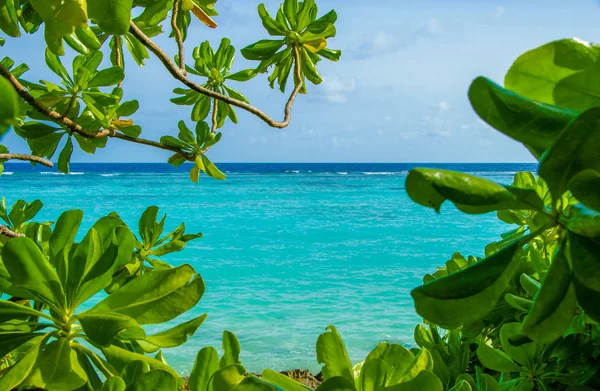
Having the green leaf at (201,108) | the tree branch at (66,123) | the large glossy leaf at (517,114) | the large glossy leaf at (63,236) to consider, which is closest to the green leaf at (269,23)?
the green leaf at (201,108)

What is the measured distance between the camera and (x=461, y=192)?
0.84ft

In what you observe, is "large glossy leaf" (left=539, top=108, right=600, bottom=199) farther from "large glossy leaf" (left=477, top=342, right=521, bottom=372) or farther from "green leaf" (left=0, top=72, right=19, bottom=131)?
"large glossy leaf" (left=477, top=342, right=521, bottom=372)

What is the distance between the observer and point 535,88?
304 millimetres

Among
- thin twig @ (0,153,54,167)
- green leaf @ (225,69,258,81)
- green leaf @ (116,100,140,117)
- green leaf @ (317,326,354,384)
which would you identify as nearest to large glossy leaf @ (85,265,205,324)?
green leaf @ (317,326,354,384)

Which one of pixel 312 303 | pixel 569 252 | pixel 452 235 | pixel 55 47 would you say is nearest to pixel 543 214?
pixel 569 252

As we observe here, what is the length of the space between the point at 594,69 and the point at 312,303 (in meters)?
8.46

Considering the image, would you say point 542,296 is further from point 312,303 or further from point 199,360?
point 312,303

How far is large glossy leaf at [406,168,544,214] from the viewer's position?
246mm

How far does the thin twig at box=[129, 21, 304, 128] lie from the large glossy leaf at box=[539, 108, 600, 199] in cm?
70

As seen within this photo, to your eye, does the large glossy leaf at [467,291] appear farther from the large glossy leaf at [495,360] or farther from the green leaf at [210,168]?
the green leaf at [210,168]

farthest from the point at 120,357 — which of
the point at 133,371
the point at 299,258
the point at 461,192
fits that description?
the point at 299,258

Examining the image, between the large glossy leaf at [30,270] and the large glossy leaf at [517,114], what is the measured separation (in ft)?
1.22

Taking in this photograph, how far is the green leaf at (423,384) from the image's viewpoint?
0.40m

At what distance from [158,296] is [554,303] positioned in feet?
1.10
